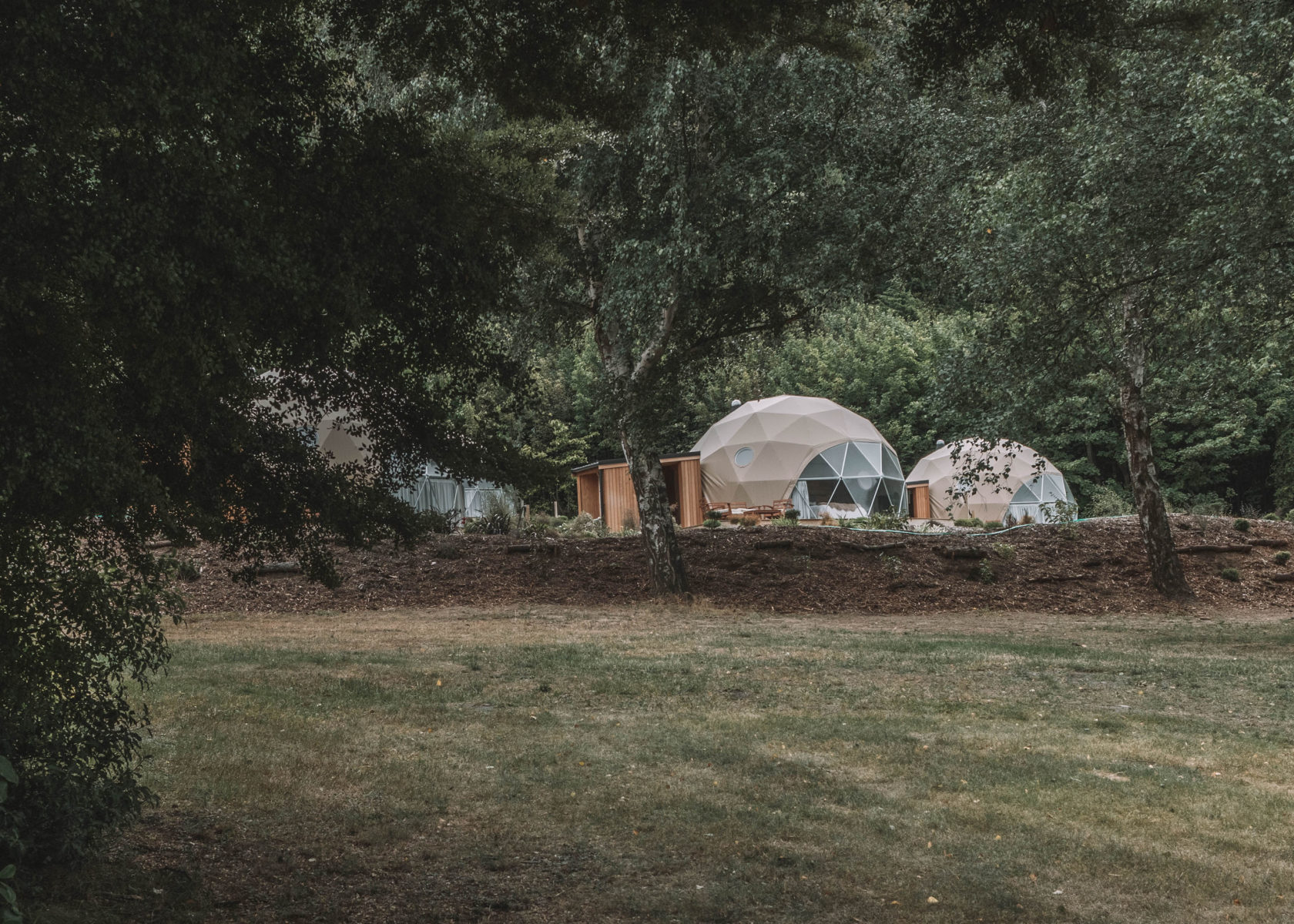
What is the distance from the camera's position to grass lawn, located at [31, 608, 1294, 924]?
4.87m

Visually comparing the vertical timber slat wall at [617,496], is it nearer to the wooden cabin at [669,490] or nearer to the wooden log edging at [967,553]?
the wooden cabin at [669,490]

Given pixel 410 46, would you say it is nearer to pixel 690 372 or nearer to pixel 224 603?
pixel 224 603

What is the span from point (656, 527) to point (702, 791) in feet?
35.1

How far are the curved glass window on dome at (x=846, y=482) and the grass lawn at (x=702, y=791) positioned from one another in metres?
21.5

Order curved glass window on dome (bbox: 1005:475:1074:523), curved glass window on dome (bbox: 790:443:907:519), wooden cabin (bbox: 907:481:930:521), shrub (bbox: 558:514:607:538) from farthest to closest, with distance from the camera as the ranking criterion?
1. wooden cabin (bbox: 907:481:930:521)
2. curved glass window on dome (bbox: 1005:475:1074:523)
3. curved glass window on dome (bbox: 790:443:907:519)
4. shrub (bbox: 558:514:607:538)

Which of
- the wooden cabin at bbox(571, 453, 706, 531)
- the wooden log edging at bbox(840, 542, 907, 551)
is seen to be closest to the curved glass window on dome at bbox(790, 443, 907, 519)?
the wooden cabin at bbox(571, 453, 706, 531)

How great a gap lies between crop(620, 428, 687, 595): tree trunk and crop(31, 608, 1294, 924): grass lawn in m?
5.80

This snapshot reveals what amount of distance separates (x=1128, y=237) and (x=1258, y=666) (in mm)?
4835

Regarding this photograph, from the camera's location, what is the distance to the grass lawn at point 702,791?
4.87 m

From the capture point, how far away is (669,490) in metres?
33.1

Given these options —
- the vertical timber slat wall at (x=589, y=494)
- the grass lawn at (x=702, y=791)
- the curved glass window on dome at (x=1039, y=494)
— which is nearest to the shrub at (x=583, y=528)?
the vertical timber slat wall at (x=589, y=494)

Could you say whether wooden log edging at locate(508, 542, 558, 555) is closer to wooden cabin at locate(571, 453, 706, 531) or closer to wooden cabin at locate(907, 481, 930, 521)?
wooden cabin at locate(571, 453, 706, 531)

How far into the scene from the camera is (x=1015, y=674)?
33.9 feet

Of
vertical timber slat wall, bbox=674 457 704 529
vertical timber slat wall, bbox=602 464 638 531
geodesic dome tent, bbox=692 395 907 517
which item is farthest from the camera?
geodesic dome tent, bbox=692 395 907 517
